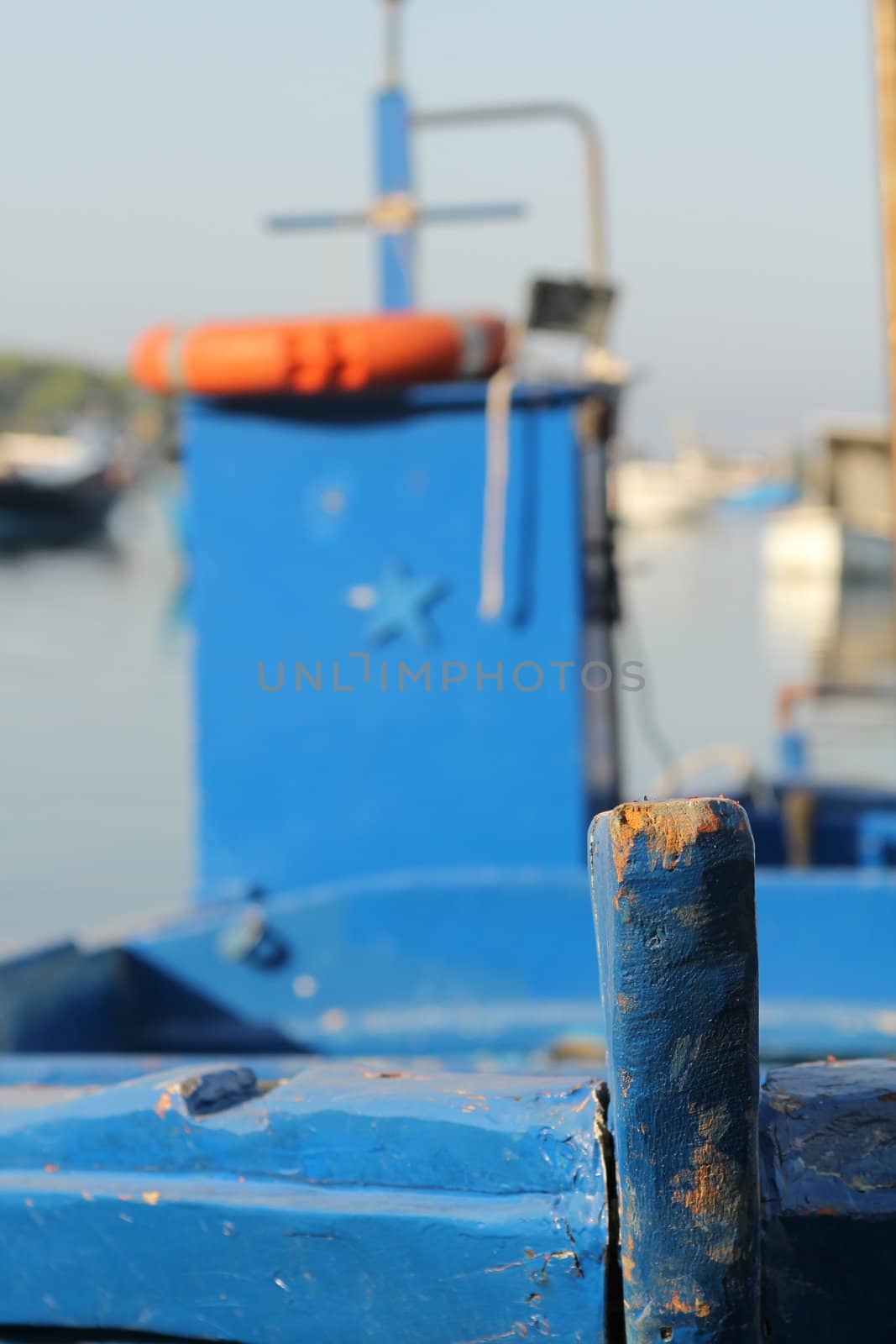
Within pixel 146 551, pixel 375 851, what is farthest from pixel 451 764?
pixel 146 551

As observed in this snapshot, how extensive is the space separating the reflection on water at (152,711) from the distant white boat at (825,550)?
0.75 m

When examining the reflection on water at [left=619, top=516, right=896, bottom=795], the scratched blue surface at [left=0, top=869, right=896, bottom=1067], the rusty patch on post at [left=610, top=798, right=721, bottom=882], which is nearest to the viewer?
the rusty patch on post at [left=610, top=798, right=721, bottom=882]

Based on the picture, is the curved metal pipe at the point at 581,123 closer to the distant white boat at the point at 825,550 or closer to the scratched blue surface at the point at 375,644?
the scratched blue surface at the point at 375,644

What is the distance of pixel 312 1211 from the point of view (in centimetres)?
124

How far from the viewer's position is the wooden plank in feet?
3.98

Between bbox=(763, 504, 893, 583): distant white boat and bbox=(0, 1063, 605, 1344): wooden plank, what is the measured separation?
22193mm

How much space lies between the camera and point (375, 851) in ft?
11.3

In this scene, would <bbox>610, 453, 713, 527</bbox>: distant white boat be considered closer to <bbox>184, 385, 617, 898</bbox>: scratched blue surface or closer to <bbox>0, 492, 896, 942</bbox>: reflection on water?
<bbox>0, 492, 896, 942</bbox>: reflection on water

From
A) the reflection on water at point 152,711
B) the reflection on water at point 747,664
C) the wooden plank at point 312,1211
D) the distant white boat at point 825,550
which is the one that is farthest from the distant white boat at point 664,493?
the wooden plank at point 312,1211

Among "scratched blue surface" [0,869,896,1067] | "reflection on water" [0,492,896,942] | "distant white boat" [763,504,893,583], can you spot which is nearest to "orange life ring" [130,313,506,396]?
"reflection on water" [0,492,896,942]

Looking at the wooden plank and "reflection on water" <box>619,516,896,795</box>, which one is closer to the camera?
the wooden plank

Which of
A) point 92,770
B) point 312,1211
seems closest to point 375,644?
point 312,1211

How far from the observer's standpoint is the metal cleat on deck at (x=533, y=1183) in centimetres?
109

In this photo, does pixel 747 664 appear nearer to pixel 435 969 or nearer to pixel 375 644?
pixel 375 644
